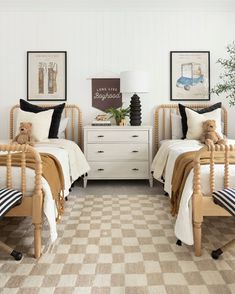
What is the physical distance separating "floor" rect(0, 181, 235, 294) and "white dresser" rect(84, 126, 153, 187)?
3.00 feet

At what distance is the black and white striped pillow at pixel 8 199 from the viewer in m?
1.76

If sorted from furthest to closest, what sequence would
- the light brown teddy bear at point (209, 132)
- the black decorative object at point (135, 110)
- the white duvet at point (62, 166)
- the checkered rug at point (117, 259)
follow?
the black decorative object at point (135, 110), the light brown teddy bear at point (209, 132), the white duvet at point (62, 166), the checkered rug at point (117, 259)

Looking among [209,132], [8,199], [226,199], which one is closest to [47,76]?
[209,132]

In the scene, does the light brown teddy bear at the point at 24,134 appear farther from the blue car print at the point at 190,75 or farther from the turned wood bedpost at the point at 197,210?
the blue car print at the point at 190,75

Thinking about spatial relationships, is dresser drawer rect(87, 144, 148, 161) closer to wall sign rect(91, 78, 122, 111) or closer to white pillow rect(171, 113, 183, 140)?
white pillow rect(171, 113, 183, 140)

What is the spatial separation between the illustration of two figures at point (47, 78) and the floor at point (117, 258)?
1.97 meters

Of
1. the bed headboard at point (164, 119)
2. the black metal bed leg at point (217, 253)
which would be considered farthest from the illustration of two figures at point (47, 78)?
the black metal bed leg at point (217, 253)

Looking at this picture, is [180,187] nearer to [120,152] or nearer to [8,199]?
[8,199]

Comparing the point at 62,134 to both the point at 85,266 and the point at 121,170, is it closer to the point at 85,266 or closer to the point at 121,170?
the point at 121,170

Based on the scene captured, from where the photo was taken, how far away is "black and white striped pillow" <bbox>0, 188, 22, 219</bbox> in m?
1.76

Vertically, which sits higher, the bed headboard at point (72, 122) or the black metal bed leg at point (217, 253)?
the bed headboard at point (72, 122)

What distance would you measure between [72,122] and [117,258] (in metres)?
2.71

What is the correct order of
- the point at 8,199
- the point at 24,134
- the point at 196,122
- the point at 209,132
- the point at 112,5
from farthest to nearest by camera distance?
1. the point at 112,5
2. the point at 196,122
3. the point at 209,132
4. the point at 24,134
5. the point at 8,199

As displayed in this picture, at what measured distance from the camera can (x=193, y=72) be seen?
4.47 m
